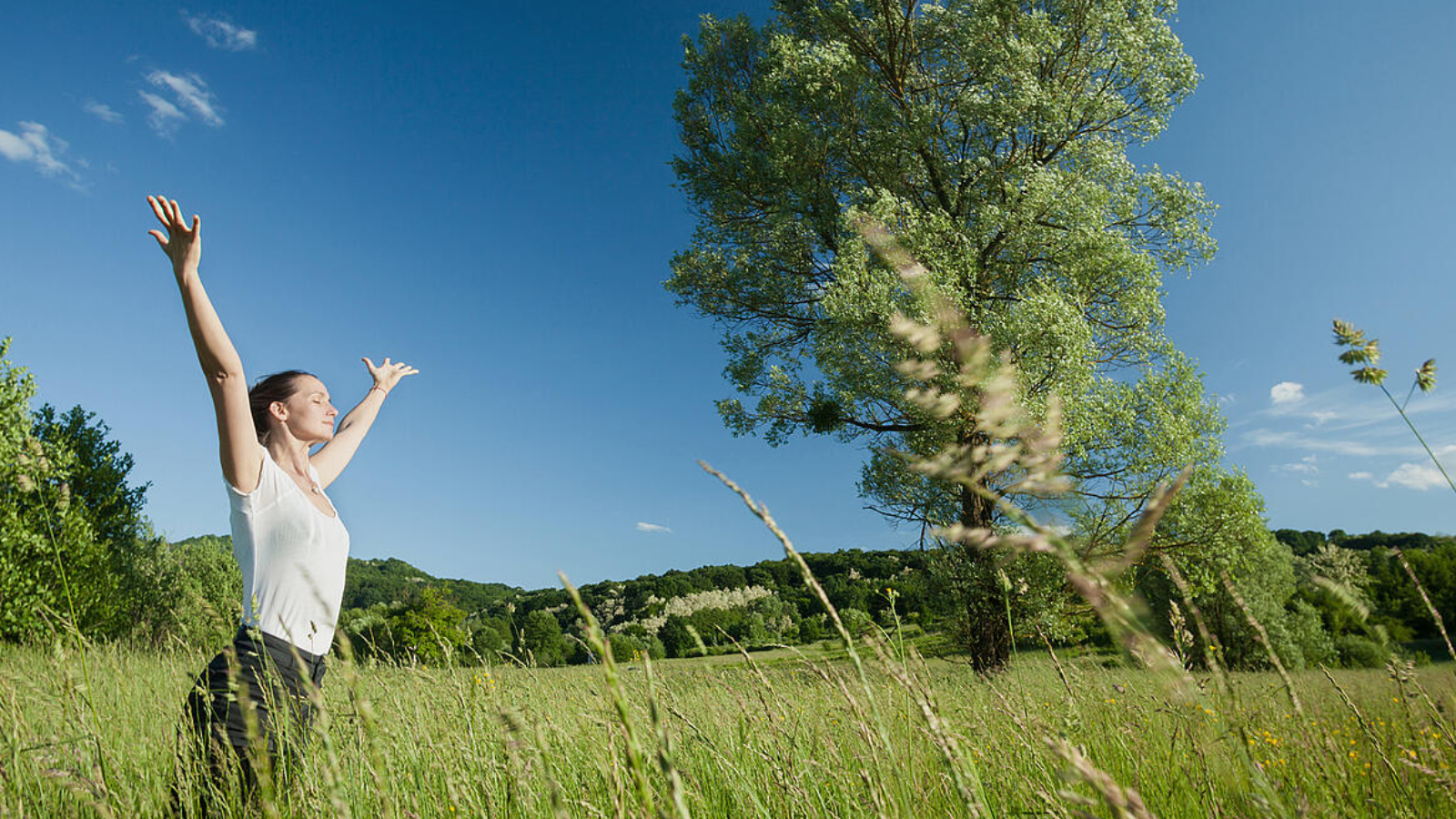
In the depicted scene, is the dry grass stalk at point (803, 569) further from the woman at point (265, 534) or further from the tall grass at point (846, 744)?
the woman at point (265, 534)

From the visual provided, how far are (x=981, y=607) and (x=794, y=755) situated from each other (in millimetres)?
9424

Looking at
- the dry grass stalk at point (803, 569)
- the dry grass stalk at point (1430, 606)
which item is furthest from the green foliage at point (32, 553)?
the dry grass stalk at point (1430, 606)

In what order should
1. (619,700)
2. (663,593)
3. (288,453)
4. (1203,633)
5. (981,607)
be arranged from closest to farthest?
(619,700) → (1203,633) → (288,453) → (981,607) → (663,593)

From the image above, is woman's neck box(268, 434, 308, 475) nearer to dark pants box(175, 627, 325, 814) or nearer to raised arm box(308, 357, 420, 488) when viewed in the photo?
raised arm box(308, 357, 420, 488)

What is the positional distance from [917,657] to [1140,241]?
13862 mm

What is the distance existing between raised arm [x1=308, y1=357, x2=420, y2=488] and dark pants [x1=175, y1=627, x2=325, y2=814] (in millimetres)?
1103

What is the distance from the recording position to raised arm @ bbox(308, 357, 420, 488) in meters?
3.97


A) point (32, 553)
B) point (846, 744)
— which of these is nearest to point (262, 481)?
point (846, 744)

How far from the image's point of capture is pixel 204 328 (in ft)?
7.88

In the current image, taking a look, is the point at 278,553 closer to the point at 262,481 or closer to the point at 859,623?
the point at 262,481

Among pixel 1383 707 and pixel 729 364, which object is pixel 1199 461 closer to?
pixel 1383 707

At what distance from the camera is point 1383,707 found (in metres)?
6.03

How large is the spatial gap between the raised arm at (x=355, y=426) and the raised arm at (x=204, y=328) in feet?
3.80

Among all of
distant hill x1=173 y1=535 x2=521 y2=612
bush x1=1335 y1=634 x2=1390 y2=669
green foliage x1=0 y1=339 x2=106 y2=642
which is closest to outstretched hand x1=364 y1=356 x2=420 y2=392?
green foliage x1=0 y1=339 x2=106 y2=642
